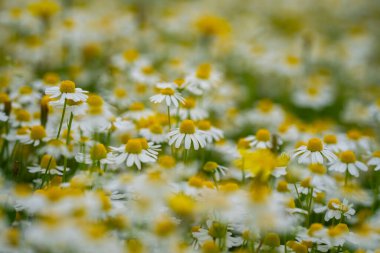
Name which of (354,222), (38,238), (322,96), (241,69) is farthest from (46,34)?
(38,238)

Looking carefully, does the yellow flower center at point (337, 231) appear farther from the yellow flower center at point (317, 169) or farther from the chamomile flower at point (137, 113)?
the chamomile flower at point (137, 113)

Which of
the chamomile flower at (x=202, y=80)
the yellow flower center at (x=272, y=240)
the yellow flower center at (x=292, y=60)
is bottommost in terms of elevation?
the yellow flower center at (x=272, y=240)

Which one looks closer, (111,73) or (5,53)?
(111,73)

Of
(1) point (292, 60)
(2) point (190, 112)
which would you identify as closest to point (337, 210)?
(2) point (190, 112)

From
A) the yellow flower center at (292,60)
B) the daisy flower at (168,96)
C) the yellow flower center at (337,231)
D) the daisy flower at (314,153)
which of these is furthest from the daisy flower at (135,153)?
the yellow flower center at (292,60)

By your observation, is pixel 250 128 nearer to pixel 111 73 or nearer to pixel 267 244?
pixel 111 73

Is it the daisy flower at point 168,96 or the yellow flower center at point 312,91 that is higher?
the daisy flower at point 168,96

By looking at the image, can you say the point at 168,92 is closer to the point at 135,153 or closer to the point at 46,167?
the point at 135,153

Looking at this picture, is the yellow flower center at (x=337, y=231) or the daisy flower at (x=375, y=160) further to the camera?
the daisy flower at (x=375, y=160)
